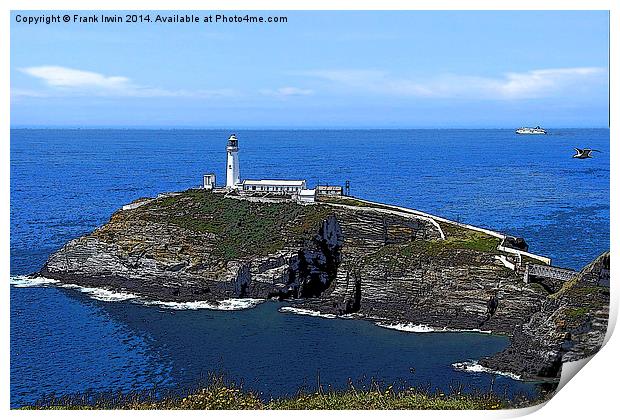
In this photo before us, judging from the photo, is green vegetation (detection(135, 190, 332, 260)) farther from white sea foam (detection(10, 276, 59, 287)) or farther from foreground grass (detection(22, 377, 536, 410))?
foreground grass (detection(22, 377, 536, 410))

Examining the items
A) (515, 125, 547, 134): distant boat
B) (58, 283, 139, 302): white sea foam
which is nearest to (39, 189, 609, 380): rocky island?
(58, 283, 139, 302): white sea foam

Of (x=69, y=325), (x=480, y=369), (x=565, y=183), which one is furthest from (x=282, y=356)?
(x=565, y=183)

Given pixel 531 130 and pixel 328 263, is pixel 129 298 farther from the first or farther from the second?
pixel 531 130

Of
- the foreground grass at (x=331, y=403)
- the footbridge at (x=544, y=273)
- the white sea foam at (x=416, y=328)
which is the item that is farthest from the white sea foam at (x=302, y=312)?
the foreground grass at (x=331, y=403)

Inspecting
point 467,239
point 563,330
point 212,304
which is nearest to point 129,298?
point 212,304

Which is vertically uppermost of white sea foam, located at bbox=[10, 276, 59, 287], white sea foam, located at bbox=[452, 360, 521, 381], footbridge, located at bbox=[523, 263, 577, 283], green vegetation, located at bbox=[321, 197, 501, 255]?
green vegetation, located at bbox=[321, 197, 501, 255]

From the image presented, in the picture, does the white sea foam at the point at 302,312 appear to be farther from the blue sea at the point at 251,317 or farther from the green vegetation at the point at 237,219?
the green vegetation at the point at 237,219

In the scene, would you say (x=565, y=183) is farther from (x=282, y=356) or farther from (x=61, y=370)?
(x=61, y=370)
